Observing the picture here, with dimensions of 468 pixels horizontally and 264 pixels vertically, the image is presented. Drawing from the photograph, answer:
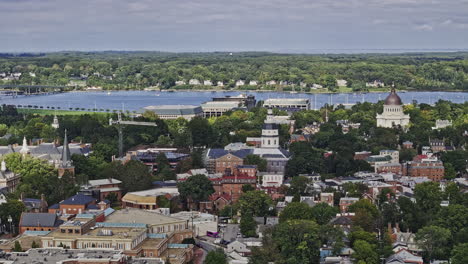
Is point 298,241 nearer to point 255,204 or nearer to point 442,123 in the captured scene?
point 255,204

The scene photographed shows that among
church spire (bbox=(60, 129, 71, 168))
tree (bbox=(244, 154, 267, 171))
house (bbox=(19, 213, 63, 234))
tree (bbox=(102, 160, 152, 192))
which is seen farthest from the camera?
tree (bbox=(244, 154, 267, 171))

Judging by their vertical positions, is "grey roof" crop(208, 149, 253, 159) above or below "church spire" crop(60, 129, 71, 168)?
below

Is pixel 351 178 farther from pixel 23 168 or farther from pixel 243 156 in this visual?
pixel 23 168

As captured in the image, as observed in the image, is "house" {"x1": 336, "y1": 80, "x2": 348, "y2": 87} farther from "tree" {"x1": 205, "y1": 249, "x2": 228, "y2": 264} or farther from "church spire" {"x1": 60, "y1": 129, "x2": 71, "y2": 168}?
"tree" {"x1": 205, "y1": 249, "x2": 228, "y2": 264}

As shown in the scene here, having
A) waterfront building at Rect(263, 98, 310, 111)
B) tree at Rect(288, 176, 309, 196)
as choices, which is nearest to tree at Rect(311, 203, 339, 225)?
tree at Rect(288, 176, 309, 196)

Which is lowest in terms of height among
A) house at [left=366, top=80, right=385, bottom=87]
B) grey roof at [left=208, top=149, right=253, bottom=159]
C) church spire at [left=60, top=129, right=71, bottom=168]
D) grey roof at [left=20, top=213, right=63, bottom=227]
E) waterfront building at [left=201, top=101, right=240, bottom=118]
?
house at [left=366, top=80, right=385, bottom=87]

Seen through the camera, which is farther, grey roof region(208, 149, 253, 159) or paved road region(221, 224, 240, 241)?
grey roof region(208, 149, 253, 159)

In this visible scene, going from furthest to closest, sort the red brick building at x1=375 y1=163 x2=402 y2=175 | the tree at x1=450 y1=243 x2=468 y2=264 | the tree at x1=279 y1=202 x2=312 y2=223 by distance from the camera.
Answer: the red brick building at x1=375 y1=163 x2=402 y2=175, the tree at x1=279 y1=202 x2=312 y2=223, the tree at x1=450 y1=243 x2=468 y2=264

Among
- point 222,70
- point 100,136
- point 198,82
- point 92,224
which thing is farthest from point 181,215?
point 222,70
